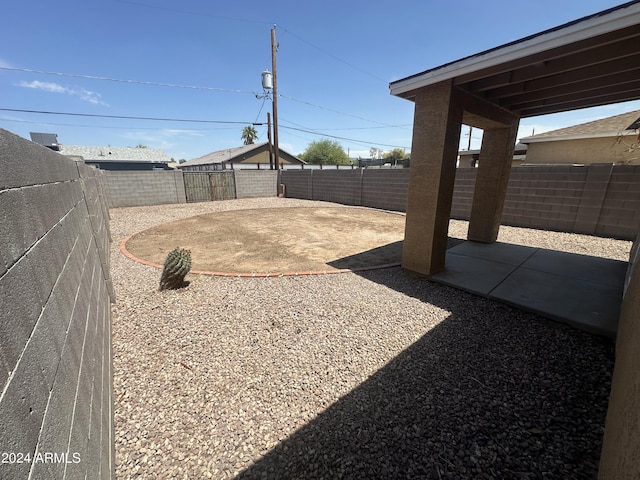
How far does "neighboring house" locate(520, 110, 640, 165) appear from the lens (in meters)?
11.2

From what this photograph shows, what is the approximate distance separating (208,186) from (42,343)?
16.0 m

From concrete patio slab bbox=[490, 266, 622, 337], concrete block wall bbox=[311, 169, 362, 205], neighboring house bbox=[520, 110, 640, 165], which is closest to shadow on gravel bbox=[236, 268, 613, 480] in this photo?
concrete patio slab bbox=[490, 266, 622, 337]

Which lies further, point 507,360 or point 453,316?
point 453,316

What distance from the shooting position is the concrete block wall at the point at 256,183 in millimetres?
16672

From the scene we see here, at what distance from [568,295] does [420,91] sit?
3729 mm

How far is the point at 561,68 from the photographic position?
11.1 feet

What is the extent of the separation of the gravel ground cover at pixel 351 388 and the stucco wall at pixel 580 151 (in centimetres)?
1294

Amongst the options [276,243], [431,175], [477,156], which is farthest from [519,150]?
[276,243]

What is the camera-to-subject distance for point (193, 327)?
316 cm

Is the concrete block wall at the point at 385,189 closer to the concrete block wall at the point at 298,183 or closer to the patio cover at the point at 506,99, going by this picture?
the concrete block wall at the point at 298,183

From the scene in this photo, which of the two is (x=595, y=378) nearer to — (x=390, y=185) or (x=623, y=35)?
(x=623, y=35)

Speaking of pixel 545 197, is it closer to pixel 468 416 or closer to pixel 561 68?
pixel 561 68

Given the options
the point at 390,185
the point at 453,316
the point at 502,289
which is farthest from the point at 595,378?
the point at 390,185

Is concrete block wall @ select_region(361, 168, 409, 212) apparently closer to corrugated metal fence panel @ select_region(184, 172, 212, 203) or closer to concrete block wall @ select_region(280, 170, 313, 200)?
concrete block wall @ select_region(280, 170, 313, 200)
